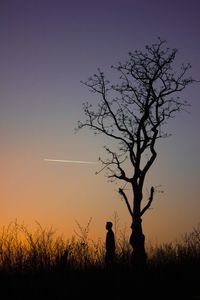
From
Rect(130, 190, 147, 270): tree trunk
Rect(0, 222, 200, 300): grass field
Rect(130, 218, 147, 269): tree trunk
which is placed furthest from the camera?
Rect(130, 190, 147, 270): tree trunk

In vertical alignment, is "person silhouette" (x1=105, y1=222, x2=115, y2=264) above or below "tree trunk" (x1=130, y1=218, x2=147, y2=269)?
below

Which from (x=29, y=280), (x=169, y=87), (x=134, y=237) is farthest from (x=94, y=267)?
(x=169, y=87)

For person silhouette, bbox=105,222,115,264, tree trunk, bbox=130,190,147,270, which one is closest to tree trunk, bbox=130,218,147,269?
tree trunk, bbox=130,190,147,270

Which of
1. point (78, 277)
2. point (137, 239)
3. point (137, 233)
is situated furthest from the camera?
point (137, 233)

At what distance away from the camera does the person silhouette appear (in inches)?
566

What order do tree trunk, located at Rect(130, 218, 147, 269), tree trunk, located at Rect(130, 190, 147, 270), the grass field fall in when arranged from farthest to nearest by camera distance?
tree trunk, located at Rect(130, 190, 147, 270) → tree trunk, located at Rect(130, 218, 147, 269) → the grass field

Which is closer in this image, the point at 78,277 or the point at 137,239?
the point at 78,277

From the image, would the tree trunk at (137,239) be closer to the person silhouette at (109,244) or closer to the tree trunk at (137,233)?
the tree trunk at (137,233)

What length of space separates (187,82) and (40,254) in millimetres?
14227

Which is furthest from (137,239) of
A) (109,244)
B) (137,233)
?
(109,244)

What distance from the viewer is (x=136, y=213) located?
21531 millimetres

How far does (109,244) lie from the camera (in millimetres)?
15266

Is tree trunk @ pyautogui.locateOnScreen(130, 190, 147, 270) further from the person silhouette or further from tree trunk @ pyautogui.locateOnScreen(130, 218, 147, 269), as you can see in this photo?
the person silhouette

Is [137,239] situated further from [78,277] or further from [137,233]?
[78,277]
